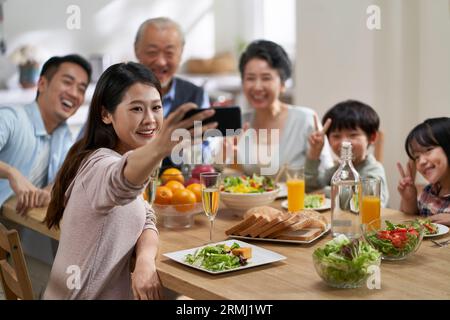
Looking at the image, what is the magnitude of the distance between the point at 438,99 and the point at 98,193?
2.00 metres

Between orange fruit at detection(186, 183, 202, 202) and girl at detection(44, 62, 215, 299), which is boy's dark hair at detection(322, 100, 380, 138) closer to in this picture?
orange fruit at detection(186, 183, 202, 202)

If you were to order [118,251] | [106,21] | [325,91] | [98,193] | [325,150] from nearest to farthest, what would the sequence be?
[98,193], [118,251], [325,150], [325,91], [106,21]

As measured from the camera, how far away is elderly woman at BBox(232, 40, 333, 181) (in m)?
2.91

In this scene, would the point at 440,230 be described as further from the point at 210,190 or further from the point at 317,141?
the point at 317,141

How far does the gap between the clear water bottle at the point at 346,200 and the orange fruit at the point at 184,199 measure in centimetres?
44

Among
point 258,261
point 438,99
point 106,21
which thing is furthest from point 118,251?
point 106,21

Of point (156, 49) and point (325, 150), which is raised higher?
point (156, 49)

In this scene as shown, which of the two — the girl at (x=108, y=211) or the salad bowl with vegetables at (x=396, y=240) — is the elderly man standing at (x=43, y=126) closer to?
the girl at (x=108, y=211)

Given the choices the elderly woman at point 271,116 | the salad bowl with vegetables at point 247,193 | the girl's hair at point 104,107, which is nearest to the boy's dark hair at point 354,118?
the elderly woman at point 271,116

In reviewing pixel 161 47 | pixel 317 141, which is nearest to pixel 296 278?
pixel 317 141

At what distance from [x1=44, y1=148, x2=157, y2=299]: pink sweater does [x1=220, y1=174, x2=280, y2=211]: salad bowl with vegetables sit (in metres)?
0.43

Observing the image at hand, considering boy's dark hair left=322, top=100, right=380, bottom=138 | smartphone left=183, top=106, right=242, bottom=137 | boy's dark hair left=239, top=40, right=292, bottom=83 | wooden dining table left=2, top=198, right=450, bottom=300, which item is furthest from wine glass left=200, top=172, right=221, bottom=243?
boy's dark hair left=239, top=40, right=292, bottom=83

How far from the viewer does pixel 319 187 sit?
2611mm
